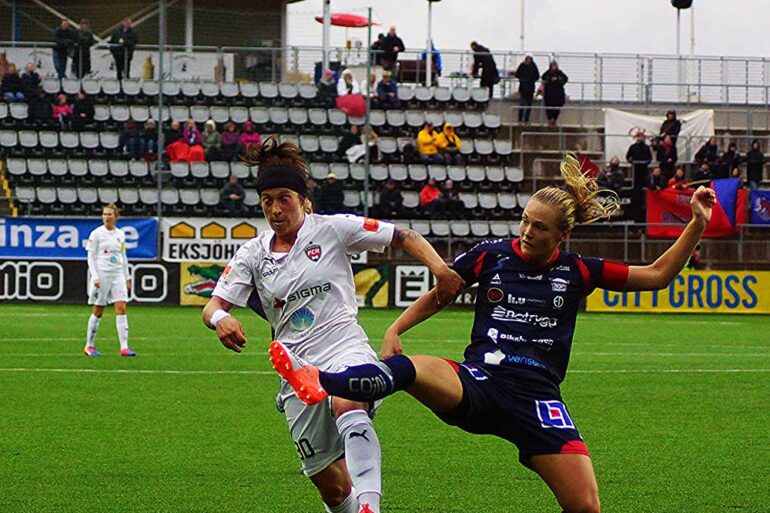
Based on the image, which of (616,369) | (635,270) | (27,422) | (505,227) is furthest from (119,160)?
(635,270)

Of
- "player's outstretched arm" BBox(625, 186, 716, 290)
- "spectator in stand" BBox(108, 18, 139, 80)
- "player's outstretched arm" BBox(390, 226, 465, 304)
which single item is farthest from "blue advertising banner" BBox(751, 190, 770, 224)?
"player's outstretched arm" BBox(390, 226, 465, 304)

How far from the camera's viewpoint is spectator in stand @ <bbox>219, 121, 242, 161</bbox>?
1228 inches

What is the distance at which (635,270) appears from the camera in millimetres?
6430

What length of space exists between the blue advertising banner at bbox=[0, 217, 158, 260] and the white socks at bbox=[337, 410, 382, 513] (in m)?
22.9

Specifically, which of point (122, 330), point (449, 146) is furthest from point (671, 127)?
point (122, 330)

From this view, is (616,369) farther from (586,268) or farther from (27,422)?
(586,268)

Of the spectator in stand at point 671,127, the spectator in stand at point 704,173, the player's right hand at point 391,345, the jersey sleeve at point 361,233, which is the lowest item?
the player's right hand at point 391,345

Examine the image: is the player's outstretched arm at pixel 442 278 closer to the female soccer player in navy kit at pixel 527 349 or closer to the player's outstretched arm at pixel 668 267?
the female soccer player in navy kit at pixel 527 349

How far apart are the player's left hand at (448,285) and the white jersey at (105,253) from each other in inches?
497

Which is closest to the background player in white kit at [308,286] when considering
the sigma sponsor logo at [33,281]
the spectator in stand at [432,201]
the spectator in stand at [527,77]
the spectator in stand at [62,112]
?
the sigma sponsor logo at [33,281]

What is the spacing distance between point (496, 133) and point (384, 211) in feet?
21.0

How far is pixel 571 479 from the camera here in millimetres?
5855

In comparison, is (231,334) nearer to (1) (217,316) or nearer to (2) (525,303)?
(1) (217,316)

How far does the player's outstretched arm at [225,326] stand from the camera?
6.06 m
